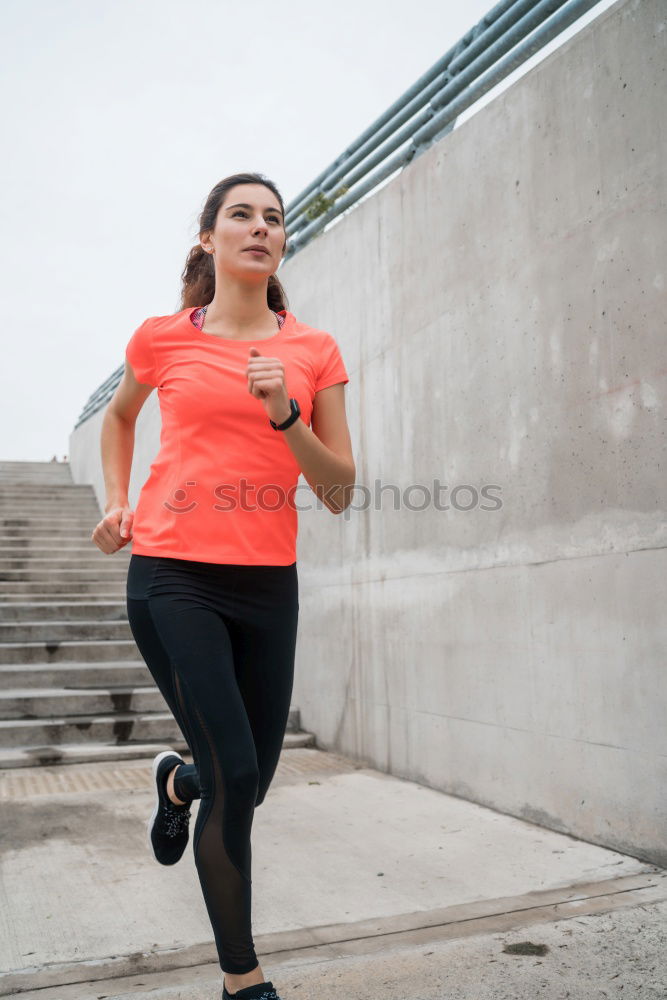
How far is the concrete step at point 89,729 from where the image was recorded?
529 centimetres

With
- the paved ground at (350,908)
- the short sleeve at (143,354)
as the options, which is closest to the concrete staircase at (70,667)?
the paved ground at (350,908)

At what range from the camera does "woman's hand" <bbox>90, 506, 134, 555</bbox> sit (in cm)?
205

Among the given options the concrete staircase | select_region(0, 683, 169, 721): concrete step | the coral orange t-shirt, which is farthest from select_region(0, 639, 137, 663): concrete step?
the coral orange t-shirt

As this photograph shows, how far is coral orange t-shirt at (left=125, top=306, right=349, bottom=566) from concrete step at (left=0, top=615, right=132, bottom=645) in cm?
506

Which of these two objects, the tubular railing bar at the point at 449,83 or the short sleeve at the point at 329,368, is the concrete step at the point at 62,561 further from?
the short sleeve at the point at 329,368

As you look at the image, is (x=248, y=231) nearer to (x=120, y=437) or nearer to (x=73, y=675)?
(x=120, y=437)

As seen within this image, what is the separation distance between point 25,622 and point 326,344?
552 centimetres

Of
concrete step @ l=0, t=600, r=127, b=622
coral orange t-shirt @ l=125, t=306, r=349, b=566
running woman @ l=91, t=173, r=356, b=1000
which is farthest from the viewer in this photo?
concrete step @ l=0, t=600, r=127, b=622

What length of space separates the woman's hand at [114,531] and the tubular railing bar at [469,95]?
289cm

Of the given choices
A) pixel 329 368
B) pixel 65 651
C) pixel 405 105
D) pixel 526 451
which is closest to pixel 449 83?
pixel 405 105

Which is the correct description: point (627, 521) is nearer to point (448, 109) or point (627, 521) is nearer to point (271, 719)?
point (271, 719)

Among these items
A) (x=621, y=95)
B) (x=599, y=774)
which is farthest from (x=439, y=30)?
(x=599, y=774)

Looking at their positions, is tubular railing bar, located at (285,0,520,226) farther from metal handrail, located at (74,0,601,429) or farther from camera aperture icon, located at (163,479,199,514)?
camera aperture icon, located at (163,479,199,514)

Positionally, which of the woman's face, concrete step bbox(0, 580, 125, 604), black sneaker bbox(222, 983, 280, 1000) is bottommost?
black sneaker bbox(222, 983, 280, 1000)
